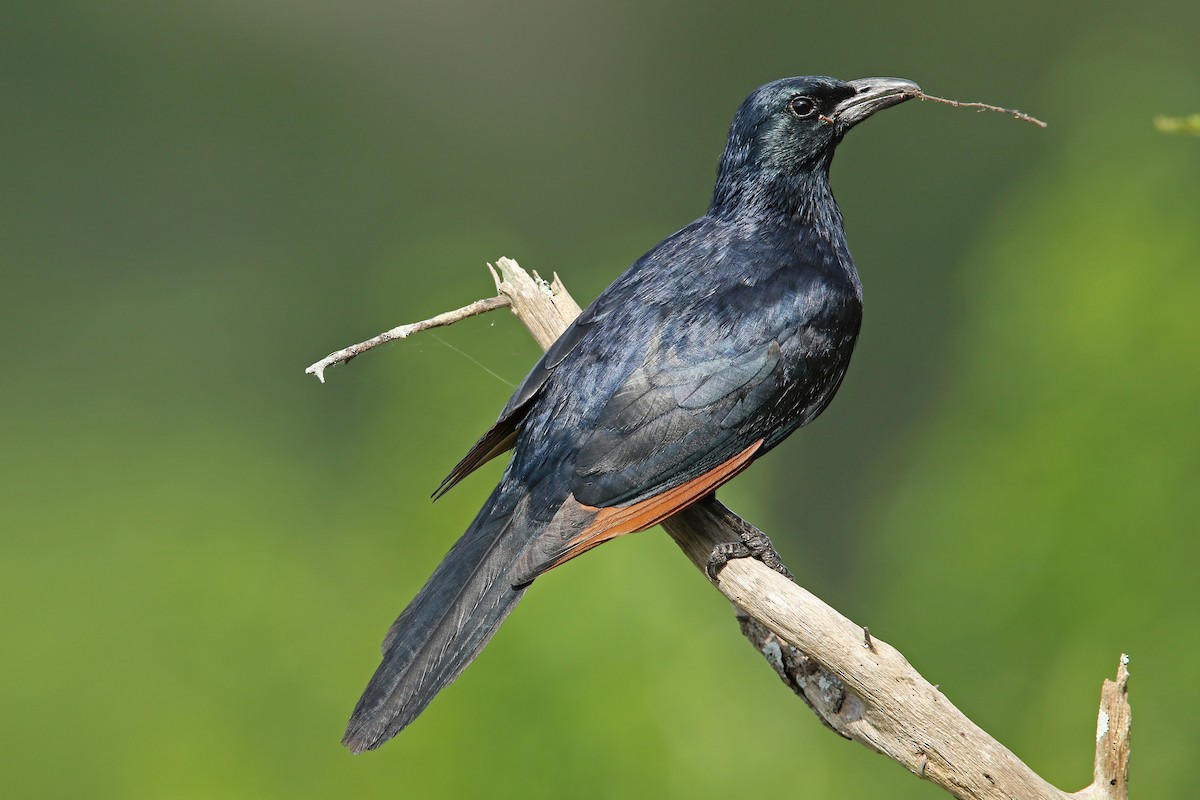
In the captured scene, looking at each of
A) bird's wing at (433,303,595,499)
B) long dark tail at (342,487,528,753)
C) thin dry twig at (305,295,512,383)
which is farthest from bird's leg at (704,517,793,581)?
thin dry twig at (305,295,512,383)

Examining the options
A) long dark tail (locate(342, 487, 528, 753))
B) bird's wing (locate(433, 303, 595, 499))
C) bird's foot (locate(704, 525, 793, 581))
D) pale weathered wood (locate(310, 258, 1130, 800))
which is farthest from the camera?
bird's wing (locate(433, 303, 595, 499))

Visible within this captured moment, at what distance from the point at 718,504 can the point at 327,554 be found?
211 centimetres

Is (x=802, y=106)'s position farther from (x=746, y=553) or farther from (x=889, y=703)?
(x=889, y=703)

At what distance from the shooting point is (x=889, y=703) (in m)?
1.54

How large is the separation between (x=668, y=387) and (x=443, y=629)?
0.45 metres

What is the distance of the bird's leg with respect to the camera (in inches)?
69.2

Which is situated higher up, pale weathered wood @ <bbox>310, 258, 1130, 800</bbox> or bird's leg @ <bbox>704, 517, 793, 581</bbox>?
bird's leg @ <bbox>704, 517, 793, 581</bbox>

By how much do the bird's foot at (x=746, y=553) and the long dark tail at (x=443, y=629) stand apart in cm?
26

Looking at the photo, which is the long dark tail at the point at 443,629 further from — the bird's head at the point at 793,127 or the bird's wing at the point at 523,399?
the bird's head at the point at 793,127

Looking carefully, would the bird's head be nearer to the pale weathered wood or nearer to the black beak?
the black beak

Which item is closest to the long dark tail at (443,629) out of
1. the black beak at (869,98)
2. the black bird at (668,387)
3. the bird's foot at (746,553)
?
the black bird at (668,387)

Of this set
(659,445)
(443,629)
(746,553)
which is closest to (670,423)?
(659,445)

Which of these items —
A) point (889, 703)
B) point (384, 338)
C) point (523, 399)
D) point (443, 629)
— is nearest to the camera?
point (889, 703)

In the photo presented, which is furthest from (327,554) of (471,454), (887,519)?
(471,454)
